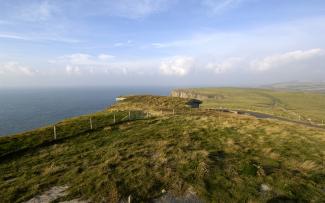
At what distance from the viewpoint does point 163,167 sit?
560 inches

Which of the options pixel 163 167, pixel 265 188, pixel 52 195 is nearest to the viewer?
pixel 52 195

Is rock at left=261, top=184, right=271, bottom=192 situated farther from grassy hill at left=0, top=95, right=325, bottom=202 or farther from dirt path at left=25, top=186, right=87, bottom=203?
dirt path at left=25, top=186, right=87, bottom=203

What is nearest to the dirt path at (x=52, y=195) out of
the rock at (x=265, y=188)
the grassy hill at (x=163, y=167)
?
the grassy hill at (x=163, y=167)

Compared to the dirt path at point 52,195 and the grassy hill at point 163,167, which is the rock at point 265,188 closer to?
the grassy hill at point 163,167

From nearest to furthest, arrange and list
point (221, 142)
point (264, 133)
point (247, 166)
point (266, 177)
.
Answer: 1. point (266, 177)
2. point (247, 166)
3. point (221, 142)
4. point (264, 133)

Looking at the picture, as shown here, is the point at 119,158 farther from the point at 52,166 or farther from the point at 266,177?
the point at 266,177

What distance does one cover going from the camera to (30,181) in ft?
41.4

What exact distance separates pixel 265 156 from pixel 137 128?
16074 mm

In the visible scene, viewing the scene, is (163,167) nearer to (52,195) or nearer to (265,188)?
(265,188)

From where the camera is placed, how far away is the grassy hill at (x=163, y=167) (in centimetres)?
1120

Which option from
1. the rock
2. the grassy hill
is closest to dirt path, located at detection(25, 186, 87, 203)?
the grassy hill

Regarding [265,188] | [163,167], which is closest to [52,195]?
[163,167]

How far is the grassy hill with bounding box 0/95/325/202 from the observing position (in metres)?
11.2

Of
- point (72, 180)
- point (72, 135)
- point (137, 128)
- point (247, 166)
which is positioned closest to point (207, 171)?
point (247, 166)
